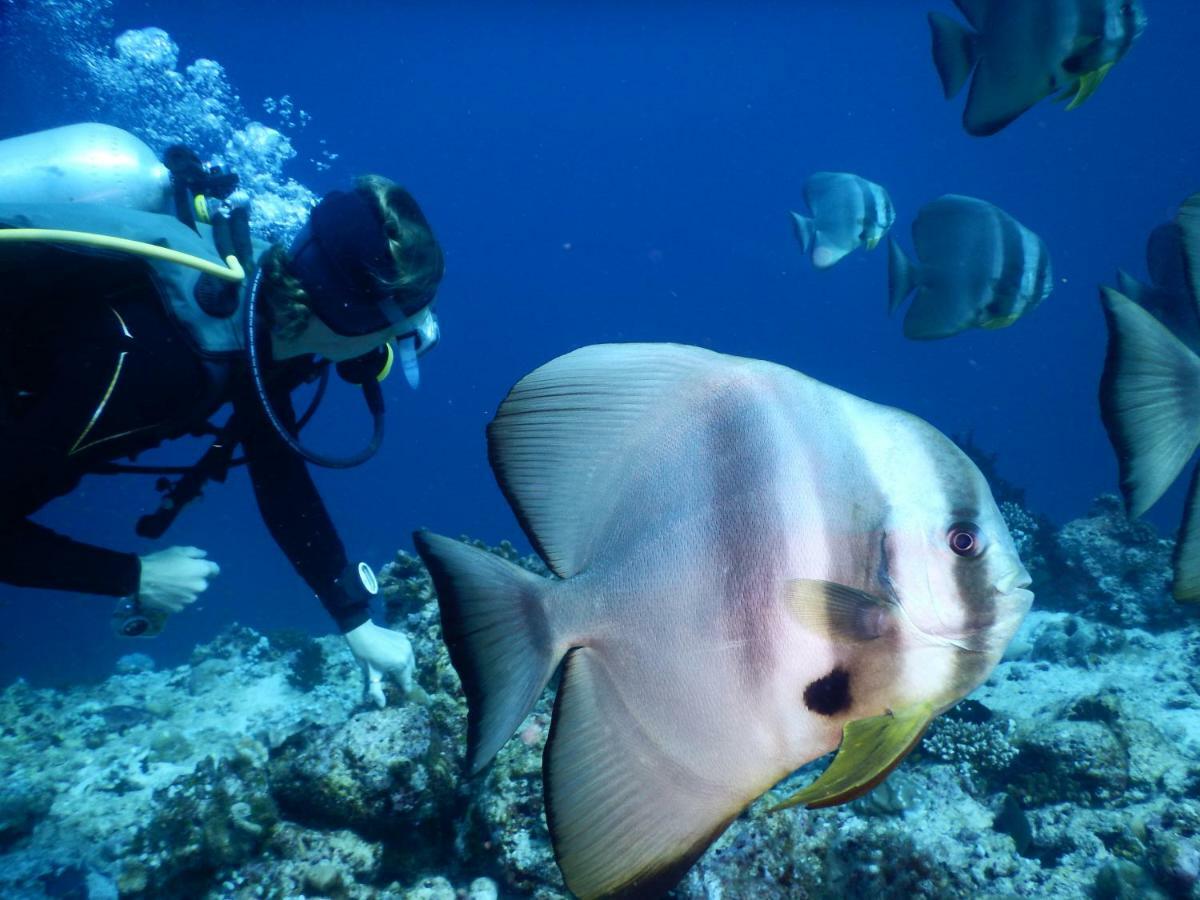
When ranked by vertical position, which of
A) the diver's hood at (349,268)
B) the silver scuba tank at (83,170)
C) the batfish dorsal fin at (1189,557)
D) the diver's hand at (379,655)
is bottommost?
the diver's hand at (379,655)

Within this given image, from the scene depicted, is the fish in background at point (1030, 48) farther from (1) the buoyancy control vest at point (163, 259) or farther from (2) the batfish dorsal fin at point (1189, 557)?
(1) the buoyancy control vest at point (163, 259)

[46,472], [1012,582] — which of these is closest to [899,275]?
[1012,582]

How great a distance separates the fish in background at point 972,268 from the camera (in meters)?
3.82

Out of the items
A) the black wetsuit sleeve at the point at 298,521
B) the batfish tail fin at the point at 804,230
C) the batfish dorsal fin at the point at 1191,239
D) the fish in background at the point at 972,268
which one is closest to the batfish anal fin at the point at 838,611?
the batfish dorsal fin at the point at 1191,239

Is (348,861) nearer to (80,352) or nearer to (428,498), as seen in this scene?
(80,352)

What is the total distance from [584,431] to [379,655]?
2.52 metres

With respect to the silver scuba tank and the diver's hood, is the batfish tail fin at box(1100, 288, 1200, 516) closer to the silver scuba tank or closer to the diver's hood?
the diver's hood

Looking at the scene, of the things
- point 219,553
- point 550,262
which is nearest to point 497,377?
point 550,262

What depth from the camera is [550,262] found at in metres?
89.3

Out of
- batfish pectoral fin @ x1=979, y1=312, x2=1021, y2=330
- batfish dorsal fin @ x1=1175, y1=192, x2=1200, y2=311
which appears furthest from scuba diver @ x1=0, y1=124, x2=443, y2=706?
batfish pectoral fin @ x1=979, y1=312, x2=1021, y2=330

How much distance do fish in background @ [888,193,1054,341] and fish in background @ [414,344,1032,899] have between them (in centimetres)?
344

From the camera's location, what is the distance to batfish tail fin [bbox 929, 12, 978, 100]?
10.7 feet

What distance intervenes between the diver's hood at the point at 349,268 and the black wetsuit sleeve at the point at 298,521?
0.80m

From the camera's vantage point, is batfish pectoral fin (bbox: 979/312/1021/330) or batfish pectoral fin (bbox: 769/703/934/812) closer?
batfish pectoral fin (bbox: 769/703/934/812)
